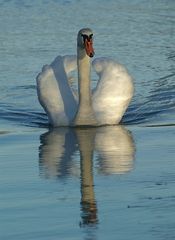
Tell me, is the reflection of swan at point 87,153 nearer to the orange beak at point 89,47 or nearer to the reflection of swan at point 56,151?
the reflection of swan at point 56,151

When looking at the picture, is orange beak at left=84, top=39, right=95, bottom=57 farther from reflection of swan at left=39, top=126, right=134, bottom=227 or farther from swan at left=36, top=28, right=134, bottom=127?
reflection of swan at left=39, top=126, right=134, bottom=227

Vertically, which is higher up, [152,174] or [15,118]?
[152,174]

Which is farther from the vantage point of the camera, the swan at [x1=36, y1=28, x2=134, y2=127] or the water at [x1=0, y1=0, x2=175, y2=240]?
the swan at [x1=36, y1=28, x2=134, y2=127]

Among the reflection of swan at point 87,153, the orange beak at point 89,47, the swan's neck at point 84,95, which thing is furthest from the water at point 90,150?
the orange beak at point 89,47

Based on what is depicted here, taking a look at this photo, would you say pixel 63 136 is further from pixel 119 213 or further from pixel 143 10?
pixel 143 10

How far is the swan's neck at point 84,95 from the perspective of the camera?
44.9 ft

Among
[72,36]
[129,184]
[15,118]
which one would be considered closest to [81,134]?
[15,118]

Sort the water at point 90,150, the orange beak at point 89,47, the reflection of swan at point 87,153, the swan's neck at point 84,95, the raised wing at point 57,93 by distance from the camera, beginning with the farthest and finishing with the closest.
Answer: the raised wing at point 57,93 < the swan's neck at point 84,95 < the orange beak at point 89,47 < the reflection of swan at point 87,153 < the water at point 90,150

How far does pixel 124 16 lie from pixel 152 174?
44.9 ft

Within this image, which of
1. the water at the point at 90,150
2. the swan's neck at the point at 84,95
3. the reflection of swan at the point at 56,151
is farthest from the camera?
the swan's neck at the point at 84,95

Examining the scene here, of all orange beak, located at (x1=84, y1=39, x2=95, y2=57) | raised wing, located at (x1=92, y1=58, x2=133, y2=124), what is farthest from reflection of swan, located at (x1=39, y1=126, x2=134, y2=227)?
orange beak, located at (x1=84, y1=39, x2=95, y2=57)

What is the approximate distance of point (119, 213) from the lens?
8.72 meters

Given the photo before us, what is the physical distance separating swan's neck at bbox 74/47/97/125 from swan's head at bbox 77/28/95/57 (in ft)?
0.71

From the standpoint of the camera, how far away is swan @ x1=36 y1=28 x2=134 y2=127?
45.2 feet
